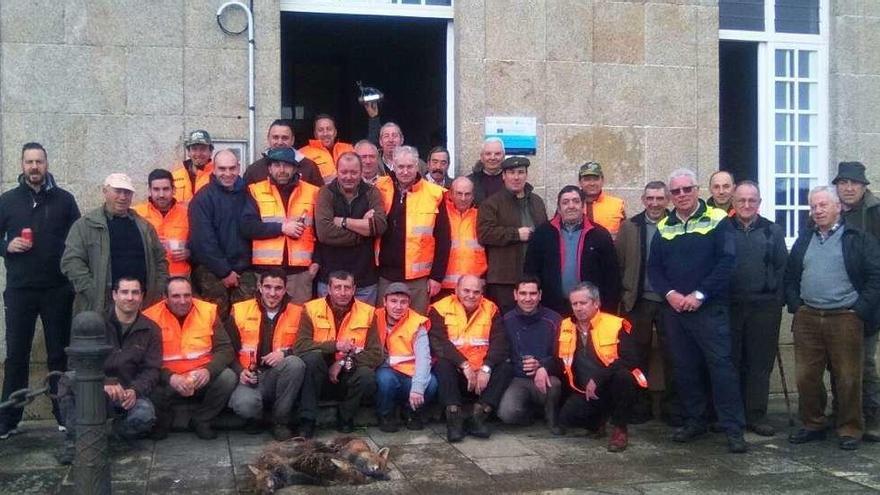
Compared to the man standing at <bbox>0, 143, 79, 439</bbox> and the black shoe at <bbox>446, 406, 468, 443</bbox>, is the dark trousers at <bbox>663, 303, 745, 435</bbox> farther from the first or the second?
the man standing at <bbox>0, 143, 79, 439</bbox>

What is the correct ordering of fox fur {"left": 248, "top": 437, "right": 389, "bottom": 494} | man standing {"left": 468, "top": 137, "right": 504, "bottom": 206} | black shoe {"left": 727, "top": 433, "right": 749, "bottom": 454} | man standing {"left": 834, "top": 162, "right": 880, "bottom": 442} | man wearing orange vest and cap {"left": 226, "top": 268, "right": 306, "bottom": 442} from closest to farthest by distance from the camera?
1. fox fur {"left": 248, "top": 437, "right": 389, "bottom": 494}
2. black shoe {"left": 727, "top": 433, "right": 749, "bottom": 454}
3. man wearing orange vest and cap {"left": 226, "top": 268, "right": 306, "bottom": 442}
4. man standing {"left": 834, "top": 162, "right": 880, "bottom": 442}
5. man standing {"left": 468, "top": 137, "right": 504, "bottom": 206}

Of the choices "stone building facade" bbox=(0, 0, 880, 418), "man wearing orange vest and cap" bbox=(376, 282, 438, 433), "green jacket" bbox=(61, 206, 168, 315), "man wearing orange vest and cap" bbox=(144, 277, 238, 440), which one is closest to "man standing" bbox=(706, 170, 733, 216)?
"stone building facade" bbox=(0, 0, 880, 418)

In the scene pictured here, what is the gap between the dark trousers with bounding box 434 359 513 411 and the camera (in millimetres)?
7520

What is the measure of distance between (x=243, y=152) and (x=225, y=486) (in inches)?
133

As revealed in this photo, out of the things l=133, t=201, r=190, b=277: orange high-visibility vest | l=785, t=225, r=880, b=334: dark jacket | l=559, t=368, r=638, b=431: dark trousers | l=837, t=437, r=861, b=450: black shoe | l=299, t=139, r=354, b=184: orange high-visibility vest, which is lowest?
l=837, t=437, r=861, b=450: black shoe

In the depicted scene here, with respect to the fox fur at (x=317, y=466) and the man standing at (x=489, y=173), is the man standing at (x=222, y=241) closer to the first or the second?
the fox fur at (x=317, y=466)

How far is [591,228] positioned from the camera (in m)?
7.92

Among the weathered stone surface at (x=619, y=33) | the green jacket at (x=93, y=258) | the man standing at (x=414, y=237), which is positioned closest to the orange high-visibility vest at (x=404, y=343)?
the man standing at (x=414, y=237)

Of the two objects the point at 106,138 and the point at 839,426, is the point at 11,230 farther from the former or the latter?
the point at 839,426

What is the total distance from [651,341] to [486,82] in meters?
2.87

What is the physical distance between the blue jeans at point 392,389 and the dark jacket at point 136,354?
1676 mm

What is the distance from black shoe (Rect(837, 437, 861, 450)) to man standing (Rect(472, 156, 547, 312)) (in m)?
2.77

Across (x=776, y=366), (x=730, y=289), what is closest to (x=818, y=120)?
(x=776, y=366)

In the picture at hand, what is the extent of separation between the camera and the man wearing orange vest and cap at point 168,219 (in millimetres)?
7664
